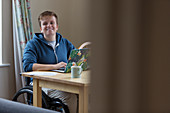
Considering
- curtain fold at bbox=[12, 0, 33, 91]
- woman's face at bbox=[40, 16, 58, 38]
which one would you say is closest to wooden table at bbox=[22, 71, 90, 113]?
woman's face at bbox=[40, 16, 58, 38]

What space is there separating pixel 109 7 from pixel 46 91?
2063 mm

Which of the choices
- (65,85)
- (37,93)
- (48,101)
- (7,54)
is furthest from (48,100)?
(7,54)

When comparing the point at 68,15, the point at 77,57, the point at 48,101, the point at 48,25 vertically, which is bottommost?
the point at 48,101

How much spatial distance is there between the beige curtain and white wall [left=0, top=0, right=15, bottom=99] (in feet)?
10.6

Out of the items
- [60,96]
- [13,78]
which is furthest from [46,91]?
[13,78]

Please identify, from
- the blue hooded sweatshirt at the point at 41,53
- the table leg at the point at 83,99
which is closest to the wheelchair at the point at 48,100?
the blue hooded sweatshirt at the point at 41,53

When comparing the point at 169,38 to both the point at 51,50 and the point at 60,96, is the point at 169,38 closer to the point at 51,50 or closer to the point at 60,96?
the point at 60,96

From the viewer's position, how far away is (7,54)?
3240 mm

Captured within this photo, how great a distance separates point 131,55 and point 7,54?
333 cm

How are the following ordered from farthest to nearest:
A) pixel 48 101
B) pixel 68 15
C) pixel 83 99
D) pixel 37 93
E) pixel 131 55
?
1. pixel 68 15
2. pixel 48 101
3. pixel 37 93
4. pixel 83 99
5. pixel 131 55

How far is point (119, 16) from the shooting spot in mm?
91

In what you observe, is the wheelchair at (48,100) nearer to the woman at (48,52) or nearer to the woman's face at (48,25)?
the woman at (48,52)

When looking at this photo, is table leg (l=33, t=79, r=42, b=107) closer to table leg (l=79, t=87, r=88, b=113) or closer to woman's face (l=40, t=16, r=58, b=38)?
table leg (l=79, t=87, r=88, b=113)

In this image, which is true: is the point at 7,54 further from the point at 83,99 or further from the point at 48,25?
the point at 83,99
